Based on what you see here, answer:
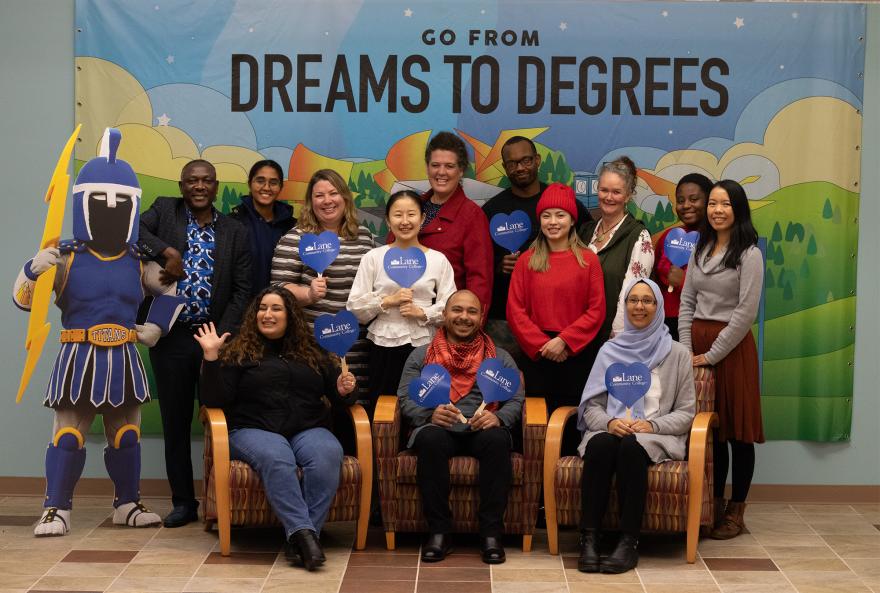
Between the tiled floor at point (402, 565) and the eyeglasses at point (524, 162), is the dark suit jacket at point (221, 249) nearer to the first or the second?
the tiled floor at point (402, 565)

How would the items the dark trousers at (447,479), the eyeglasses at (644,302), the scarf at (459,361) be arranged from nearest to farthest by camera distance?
the dark trousers at (447,479) → the eyeglasses at (644,302) → the scarf at (459,361)

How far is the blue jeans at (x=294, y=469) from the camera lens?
14.5 feet

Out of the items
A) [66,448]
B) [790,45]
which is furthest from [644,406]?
[66,448]

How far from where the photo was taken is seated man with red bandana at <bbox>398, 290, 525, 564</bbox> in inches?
180

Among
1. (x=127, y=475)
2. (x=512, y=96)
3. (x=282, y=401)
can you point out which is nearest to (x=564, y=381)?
(x=282, y=401)

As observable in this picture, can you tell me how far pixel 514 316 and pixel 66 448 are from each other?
6.50ft

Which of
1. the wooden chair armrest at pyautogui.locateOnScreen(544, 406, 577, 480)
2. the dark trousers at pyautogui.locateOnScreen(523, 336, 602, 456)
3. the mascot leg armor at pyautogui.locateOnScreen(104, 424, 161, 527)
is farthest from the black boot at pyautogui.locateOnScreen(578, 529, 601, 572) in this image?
the mascot leg armor at pyautogui.locateOnScreen(104, 424, 161, 527)

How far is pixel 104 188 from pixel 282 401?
1.17 metres

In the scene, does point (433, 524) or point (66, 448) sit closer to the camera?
point (433, 524)

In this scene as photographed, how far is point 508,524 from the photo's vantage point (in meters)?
4.70

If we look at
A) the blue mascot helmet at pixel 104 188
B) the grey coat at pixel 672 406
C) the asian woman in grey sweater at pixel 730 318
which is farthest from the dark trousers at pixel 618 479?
the blue mascot helmet at pixel 104 188

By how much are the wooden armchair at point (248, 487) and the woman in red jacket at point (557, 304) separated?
0.80 metres

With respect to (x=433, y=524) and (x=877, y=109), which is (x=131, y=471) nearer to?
(x=433, y=524)

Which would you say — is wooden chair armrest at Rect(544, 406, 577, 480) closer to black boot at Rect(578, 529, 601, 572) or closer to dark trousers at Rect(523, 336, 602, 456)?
black boot at Rect(578, 529, 601, 572)
